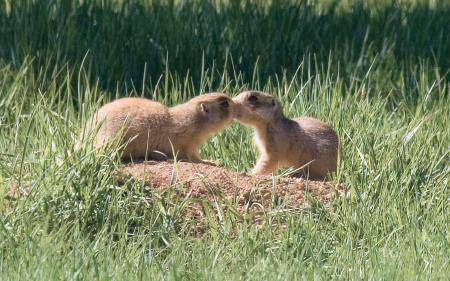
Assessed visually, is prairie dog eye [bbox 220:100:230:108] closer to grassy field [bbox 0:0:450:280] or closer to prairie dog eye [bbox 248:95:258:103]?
prairie dog eye [bbox 248:95:258:103]

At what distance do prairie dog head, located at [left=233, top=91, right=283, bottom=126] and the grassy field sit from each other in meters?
0.17

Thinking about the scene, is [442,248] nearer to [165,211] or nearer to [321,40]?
[165,211]

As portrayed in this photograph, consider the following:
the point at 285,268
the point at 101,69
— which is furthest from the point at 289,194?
the point at 101,69

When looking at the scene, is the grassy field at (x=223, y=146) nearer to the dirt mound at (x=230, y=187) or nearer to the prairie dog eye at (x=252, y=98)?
the dirt mound at (x=230, y=187)

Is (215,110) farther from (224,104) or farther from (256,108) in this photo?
(256,108)

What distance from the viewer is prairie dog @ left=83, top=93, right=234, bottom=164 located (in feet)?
20.4

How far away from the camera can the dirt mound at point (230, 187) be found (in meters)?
5.82

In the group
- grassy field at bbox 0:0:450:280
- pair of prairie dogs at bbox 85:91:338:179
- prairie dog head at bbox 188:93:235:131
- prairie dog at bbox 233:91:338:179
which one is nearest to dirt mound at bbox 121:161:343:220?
grassy field at bbox 0:0:450:280

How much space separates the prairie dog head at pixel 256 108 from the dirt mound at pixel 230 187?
646 millimetres

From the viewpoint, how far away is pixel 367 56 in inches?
340

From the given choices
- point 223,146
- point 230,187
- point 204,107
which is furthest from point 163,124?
point 230,187

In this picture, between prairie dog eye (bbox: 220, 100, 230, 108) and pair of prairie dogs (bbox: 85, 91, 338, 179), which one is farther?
prairie dog eye (bbox: 220, 100, 230, 108)

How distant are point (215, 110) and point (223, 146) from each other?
0.31 m

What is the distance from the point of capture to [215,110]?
21.8ft
